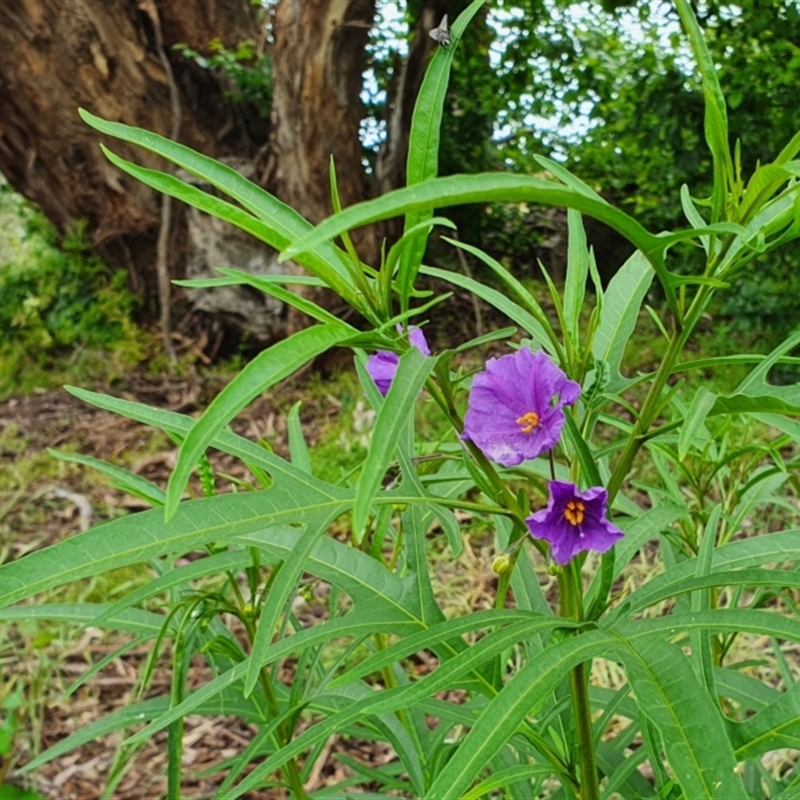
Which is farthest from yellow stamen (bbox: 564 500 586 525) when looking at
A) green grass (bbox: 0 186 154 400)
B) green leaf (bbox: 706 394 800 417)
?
green grass (bbox: 0 186 154 400)

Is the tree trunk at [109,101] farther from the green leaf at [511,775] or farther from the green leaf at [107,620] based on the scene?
the green leaf at [511,775]

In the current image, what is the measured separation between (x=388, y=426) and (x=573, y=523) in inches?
7.8

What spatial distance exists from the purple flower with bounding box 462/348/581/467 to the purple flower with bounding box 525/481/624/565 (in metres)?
0.03

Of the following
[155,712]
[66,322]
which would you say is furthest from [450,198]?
[66,322]

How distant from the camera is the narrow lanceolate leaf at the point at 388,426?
371mm

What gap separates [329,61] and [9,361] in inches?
78.1

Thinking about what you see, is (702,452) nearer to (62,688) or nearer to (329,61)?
(62,688)

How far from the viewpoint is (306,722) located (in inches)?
67.7

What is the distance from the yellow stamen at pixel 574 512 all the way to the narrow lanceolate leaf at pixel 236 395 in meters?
0.22

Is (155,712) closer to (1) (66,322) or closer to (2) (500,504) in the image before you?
(2) (500,504)

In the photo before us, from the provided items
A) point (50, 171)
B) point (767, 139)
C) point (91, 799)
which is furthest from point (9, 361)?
point (767, 139)

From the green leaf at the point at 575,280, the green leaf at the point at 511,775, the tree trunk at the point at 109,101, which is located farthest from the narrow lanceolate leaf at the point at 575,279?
the tree trunk at the point at 109,101

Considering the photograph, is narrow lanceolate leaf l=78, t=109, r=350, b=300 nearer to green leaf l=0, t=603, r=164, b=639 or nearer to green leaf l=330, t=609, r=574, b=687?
green leaf l=330, t=609, r=574, b=687

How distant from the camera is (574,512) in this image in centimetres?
54
